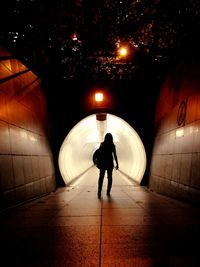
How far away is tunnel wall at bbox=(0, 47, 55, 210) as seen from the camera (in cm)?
522

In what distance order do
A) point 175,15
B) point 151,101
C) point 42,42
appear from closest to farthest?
A: 1. point 175,15
2. point 42,42
3. point 151,101

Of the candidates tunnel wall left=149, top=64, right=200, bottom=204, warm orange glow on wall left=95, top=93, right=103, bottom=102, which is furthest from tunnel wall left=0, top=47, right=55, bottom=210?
tunnel wall left=149, top=64, right=200, bottom=204

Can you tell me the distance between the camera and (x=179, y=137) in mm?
6574

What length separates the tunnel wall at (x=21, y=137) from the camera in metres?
5.22

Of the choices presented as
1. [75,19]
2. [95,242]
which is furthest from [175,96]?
[95,242]

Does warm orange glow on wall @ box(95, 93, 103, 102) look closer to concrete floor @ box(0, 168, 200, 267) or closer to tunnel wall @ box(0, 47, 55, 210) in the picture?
tunnel wall @ box(0, 47, 55, 210)

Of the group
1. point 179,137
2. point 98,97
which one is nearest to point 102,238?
point 179,137

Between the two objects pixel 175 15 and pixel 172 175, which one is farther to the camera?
pixel 172 175

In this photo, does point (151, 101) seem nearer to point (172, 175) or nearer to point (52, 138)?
point (172, 175)

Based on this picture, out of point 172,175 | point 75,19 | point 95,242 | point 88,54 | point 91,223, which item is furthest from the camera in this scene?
point 88,54

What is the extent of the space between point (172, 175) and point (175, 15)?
456cm

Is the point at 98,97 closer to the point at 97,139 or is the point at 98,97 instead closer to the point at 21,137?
the point at 21,137

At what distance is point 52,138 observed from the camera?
10.4 meters

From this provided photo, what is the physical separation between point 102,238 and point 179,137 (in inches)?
171
